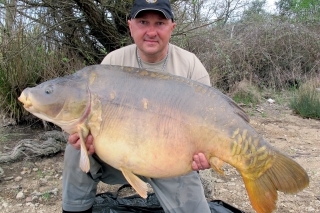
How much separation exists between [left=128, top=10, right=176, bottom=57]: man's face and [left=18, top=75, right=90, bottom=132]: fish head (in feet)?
1.65

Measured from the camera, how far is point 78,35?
4.08 meters

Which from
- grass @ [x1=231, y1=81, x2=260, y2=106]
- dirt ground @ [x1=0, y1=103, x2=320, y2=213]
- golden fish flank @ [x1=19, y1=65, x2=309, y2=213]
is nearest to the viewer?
golden fish flank @ [x1=19, y1=65, x2=309, y2=213]

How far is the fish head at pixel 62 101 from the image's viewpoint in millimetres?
1551

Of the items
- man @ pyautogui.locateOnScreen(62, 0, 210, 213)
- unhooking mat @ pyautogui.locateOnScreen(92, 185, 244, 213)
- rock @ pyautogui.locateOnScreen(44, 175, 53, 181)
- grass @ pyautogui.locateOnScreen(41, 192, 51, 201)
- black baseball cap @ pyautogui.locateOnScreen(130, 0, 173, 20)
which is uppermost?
black baseball cap @ pyautogui.locateOnScreen(130, 0, 173, 20)

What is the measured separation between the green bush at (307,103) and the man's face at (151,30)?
13.5ft

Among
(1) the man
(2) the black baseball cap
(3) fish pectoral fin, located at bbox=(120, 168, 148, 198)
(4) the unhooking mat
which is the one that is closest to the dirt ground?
(4) the unhooking mat

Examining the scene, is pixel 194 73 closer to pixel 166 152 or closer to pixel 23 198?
pixel 166 152

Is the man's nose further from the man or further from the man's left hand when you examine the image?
the man's left hand

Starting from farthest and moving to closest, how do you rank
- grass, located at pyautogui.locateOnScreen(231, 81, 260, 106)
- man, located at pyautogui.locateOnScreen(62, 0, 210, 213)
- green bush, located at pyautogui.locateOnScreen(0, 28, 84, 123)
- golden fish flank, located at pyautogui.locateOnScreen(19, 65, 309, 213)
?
grass, located at pyautogui.locateOnScreen(231, 81, 260, 106), green bush, located at pyautogui.locateOnScreen(0, 28, 84, 123), man, located at pyautogui.locateOnScreen(62, 0, 210, 213), golden fish flank, located at pyautogui.locateOnScreen(19, 65, 309, 213)

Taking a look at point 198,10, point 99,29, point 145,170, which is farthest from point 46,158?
point 198,10

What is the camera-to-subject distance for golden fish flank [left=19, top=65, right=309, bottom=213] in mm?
1521

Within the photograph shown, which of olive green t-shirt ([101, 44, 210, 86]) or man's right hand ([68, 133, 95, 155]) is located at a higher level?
olive green t-shirt ([101, 44, 210, 86])

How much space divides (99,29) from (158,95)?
2549 millimetres

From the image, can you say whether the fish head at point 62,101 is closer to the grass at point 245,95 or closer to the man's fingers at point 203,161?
the man's fingers at point 203,161
